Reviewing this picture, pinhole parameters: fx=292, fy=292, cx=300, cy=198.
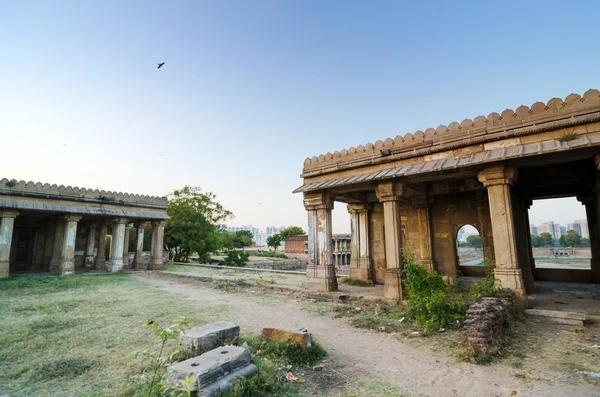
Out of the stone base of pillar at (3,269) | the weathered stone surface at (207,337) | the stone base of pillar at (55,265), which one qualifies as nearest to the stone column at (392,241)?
the weathered stone surface at (207,337)

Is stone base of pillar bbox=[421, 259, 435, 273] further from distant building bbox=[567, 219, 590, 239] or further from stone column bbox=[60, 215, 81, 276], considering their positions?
distant building bbox=[567, 219, 590, 239]

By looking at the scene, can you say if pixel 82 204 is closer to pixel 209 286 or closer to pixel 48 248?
pixel 48 248

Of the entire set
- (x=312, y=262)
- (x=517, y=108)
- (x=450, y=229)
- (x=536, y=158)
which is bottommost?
(x=312, y=262)

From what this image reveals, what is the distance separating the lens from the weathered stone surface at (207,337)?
4.45 metres

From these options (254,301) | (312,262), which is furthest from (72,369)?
(312,262)

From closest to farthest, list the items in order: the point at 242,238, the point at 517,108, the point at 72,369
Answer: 1. the point at 72,369
2. the point at 517,108
3. the point at 242,238

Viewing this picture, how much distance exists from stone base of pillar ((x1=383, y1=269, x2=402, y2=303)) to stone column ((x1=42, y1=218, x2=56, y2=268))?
21.5 m

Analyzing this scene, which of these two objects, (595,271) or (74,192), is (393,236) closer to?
(595,271)

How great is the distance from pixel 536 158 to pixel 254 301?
8.72 m

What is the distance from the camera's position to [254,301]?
9.56m

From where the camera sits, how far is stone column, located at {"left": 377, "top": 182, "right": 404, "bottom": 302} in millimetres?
8438

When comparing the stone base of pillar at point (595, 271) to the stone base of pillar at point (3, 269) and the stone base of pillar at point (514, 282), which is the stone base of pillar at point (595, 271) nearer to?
the stone base of pillar at point (514, 282)

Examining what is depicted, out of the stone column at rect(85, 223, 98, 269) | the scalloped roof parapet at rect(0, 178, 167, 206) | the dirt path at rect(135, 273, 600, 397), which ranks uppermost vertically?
the scalloped roof parapet at rect(0, 178, 167, 206)

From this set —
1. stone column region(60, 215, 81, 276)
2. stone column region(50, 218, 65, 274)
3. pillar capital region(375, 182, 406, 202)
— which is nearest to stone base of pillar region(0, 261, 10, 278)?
stone column region(60, 215, 81, 276)
